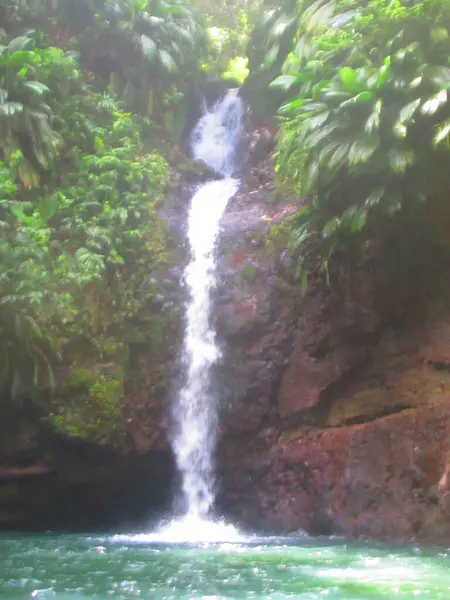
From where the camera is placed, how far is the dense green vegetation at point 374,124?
815 centimetres

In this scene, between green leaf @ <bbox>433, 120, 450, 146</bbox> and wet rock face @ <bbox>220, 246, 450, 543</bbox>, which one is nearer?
green leaf @ <bbox>433, 120, 450, 146</bbox>

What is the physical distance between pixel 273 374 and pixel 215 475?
5.99 ft

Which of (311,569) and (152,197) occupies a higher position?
(152,197)

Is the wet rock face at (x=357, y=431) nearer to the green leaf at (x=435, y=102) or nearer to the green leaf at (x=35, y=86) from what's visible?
the green leaf at (x=435, y=102)

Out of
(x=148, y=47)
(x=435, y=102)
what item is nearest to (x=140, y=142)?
(x=148, y=47)

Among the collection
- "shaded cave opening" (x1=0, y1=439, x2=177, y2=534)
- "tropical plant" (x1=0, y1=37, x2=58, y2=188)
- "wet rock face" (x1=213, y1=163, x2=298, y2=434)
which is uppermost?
"tropical plant" (x1=0, y1=37, x2=58, y2=188)

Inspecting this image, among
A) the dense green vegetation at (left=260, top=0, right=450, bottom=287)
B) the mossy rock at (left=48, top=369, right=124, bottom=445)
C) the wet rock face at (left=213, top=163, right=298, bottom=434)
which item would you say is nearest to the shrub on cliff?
the mossy rock at (left=48, top=369, right=124, bottom=445)

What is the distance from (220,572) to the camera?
5.45 meters

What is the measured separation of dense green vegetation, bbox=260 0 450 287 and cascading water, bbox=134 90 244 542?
96.3 inches

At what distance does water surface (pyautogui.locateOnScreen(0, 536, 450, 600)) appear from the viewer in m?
4.54

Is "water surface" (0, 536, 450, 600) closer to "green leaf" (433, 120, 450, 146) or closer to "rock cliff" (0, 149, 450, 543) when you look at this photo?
"rock cliff" (0, 149, 450, 543)

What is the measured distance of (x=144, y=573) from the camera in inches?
213

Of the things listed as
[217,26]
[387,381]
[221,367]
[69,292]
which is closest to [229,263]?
[221,367]

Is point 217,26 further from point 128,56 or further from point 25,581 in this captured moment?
point 25,581
